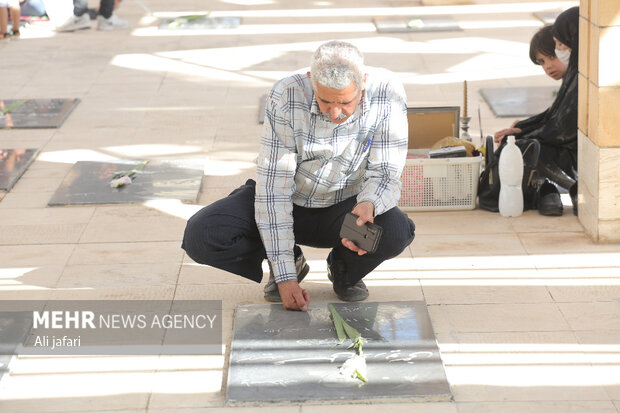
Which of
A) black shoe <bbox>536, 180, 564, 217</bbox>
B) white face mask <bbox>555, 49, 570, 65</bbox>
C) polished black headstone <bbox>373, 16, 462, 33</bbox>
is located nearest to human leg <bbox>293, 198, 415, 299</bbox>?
black shoe <bbox>536, 180, 564, 217</bbox>

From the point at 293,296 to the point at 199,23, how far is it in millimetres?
7708

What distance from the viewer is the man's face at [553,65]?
507 centimetres

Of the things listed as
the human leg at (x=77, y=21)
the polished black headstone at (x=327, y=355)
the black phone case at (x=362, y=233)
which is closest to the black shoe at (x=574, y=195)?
the polished black headstone at (x=327, y=355)

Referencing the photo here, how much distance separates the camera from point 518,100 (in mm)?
7043

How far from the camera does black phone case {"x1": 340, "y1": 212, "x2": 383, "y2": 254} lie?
→ 3.52 metres

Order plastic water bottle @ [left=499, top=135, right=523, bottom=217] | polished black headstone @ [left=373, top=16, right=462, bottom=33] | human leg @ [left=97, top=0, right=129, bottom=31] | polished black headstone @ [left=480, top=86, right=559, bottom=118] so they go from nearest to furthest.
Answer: plastic water bottle @ [left=499, top=135, right=523, bottom=217] < polished black headstone @ [left=480, top=86, right=559, bottom=118] < polished black headstone @ [left=373, top=16, right=462, bottom=33] < human leg @ [left=97, top=0, right=129, bottom=31]

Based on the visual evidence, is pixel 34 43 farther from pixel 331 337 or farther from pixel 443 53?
pixel 331 337

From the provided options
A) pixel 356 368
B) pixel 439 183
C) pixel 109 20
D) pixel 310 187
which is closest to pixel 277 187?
pixel 310 187

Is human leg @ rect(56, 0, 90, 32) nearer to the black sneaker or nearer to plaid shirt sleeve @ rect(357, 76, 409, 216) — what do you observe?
the black sneaker

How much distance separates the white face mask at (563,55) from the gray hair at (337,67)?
2.11 m

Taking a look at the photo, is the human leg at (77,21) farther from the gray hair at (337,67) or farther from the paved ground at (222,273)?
the gray hair at (337,67)

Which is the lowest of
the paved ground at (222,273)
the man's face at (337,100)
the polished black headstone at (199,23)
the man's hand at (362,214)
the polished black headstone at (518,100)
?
the paved ground at (222,273)

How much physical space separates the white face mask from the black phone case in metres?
2.04

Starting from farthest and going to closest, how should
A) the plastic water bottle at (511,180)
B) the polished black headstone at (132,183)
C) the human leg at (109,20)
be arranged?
the human leg at (109,20), the polished black headstone at (132,183), the plastic water bottle at (511,180)
